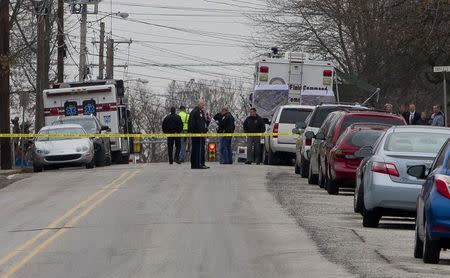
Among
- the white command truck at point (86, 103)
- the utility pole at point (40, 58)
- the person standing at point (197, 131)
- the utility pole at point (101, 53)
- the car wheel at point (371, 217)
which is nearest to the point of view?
the car wheel at point (371, 217)

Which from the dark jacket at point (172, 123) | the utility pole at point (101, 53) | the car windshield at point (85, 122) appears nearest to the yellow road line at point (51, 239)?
the dark jacket at point (172, 123)

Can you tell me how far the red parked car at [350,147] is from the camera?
24.8 m

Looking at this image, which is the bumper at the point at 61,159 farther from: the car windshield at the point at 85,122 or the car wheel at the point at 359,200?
the car wheel at the point at 359,200

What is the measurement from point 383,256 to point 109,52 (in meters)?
70.7

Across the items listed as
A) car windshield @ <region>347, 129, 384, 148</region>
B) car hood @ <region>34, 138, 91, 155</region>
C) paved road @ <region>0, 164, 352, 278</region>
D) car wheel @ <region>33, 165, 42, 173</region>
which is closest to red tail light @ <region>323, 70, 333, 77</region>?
car hood @ <region>34, 138, 91, 155</region>

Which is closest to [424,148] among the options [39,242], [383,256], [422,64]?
[383,256]

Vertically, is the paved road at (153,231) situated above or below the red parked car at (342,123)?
below

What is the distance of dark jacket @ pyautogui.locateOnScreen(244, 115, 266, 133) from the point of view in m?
40.6

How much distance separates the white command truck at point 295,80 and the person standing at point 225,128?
1.71 meters

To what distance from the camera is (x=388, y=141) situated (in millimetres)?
19406

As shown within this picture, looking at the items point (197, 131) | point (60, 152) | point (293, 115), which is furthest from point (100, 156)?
point (293, 115)

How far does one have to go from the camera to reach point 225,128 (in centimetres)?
4028

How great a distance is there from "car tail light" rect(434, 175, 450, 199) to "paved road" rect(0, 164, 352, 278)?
1.34 metres

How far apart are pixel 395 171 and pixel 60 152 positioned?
1987cm
